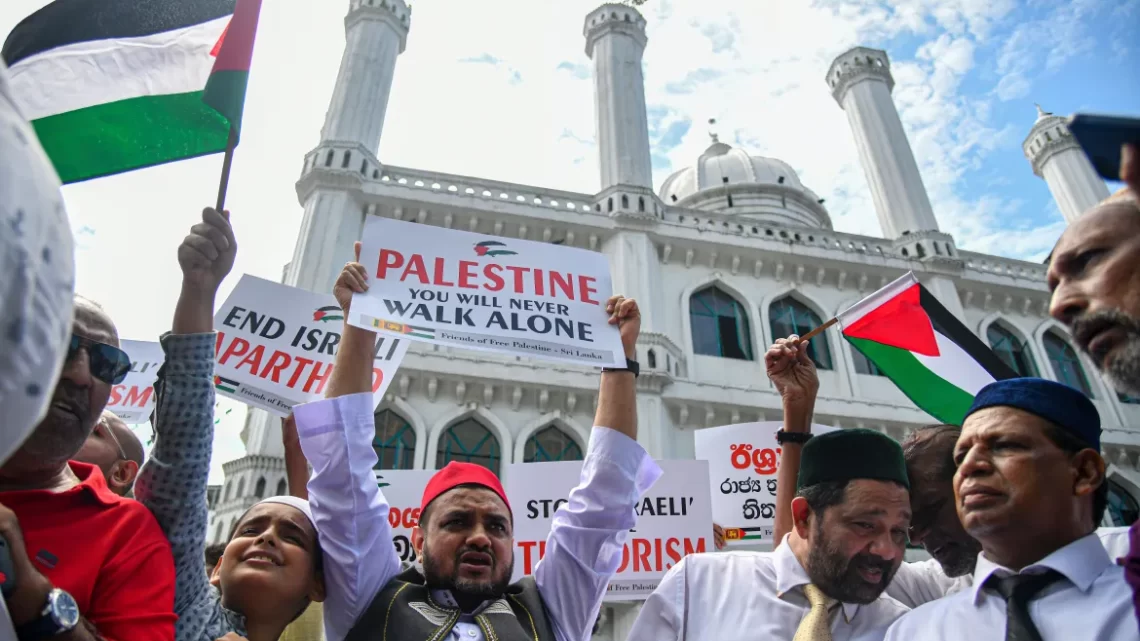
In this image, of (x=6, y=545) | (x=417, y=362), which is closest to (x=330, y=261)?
(x=417, y=362)

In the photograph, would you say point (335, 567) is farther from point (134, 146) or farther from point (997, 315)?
point (997, 315)

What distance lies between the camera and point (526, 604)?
2234 millimetres

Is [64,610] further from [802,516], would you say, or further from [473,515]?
[802,516]

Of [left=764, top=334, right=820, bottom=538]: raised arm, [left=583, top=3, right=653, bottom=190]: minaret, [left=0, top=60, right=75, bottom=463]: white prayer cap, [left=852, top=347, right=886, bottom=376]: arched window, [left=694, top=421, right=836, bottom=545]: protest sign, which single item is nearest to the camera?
[left=0, top=60, right=75, bottom=463]: white prayer cap

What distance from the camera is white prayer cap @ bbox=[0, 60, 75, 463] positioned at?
60cm

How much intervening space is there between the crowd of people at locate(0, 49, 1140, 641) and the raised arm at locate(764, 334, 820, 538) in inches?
0.5

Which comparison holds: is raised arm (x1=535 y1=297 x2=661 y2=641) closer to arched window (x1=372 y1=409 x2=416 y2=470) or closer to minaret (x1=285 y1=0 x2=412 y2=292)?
arched window (x1=372 y1=409 x2=416 y2=470)

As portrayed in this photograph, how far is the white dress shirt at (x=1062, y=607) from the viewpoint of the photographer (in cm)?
159

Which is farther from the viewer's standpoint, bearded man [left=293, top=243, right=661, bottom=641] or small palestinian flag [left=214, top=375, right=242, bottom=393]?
small palestinian flag [left=214, top=375, right=242, bottom=393]

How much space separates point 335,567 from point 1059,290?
2120mm

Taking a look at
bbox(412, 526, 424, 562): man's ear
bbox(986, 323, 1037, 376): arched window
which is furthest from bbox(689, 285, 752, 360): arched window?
bbox(412, 526, 424, 562): man's ear

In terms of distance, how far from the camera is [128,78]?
97.6 inches

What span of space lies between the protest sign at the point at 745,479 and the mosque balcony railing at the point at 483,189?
286 inches

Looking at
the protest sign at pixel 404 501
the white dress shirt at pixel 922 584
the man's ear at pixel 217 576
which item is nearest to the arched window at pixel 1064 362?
the white dress shirt at pixel 922 584
